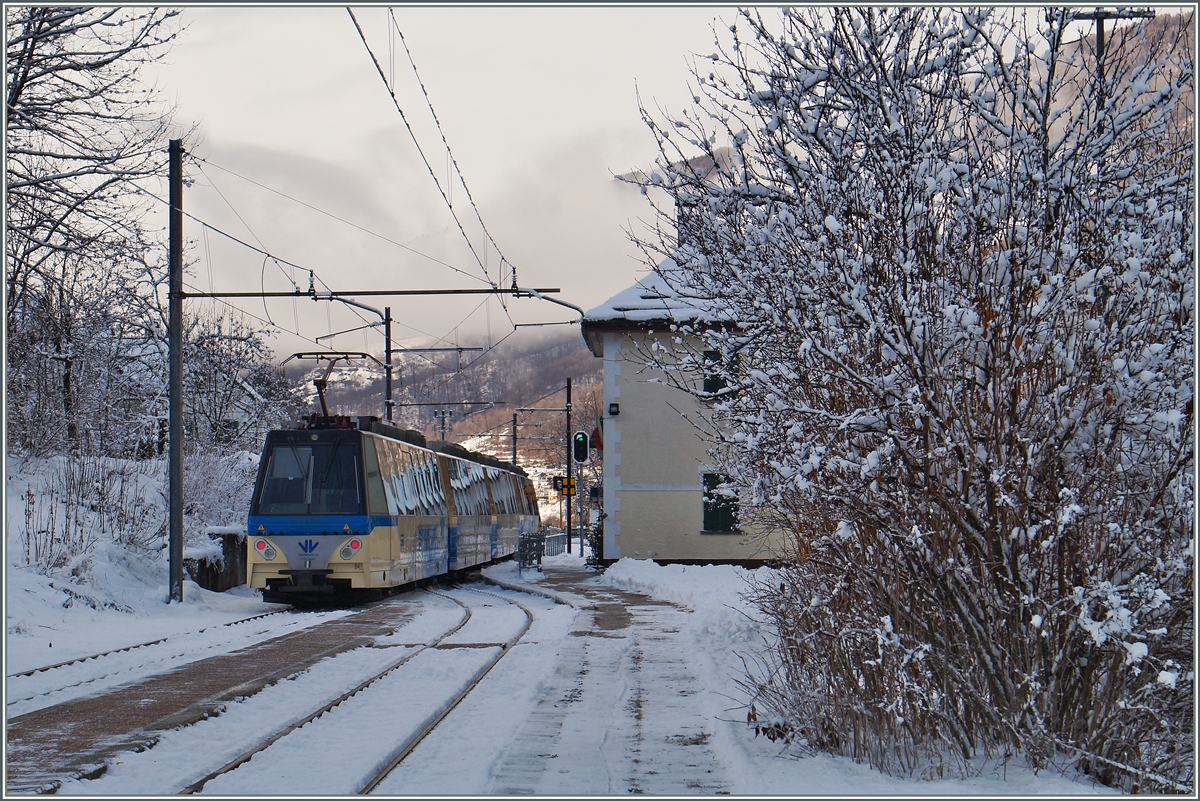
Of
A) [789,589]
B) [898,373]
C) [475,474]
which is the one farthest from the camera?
[475,474]

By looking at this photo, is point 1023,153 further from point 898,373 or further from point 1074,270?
point 898,373

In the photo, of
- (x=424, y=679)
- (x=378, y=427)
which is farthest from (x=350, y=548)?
(x=424, y=679)

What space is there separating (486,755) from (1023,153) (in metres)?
4.56

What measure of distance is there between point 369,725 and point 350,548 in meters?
10.8

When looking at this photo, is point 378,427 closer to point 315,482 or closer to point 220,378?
point 315,482

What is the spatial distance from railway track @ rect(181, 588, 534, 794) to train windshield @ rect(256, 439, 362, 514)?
6.04 metres

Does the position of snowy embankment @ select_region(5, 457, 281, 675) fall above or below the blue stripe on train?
below

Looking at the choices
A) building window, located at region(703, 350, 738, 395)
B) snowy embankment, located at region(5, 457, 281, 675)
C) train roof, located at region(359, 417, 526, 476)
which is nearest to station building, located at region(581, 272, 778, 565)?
train roof, located at region(359, 417, 526, 476)

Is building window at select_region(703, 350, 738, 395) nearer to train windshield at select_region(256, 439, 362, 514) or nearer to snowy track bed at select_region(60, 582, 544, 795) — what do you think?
snowy track bed at select_region(60, 582, 544, 795)

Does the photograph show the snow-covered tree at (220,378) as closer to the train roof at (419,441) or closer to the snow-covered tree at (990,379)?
the train roof at (419,441)

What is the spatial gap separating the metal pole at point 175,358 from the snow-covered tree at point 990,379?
12.9 m

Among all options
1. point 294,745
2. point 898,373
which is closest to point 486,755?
point 294,745

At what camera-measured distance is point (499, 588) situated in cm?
2500

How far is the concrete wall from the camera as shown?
87.0ft
